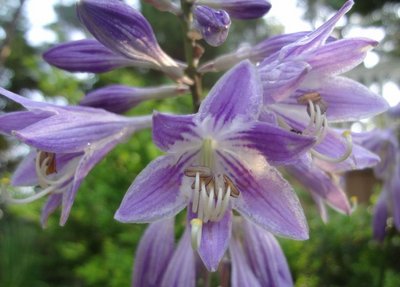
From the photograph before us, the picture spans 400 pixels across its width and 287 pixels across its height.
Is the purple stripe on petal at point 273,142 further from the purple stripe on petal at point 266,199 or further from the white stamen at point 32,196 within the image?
the white stamen at point 32,196

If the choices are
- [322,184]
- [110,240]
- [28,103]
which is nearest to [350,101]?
[322,184]

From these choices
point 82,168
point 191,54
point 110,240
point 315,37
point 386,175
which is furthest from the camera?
point 110,240

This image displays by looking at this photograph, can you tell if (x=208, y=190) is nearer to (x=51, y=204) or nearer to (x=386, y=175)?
(x=51, y=204)

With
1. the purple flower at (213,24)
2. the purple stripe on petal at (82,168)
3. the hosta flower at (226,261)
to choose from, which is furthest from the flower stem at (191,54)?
the hosta flower at (226,261)

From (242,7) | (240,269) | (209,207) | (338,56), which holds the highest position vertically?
(242,7)

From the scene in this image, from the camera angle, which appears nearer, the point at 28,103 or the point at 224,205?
the point at 224,205

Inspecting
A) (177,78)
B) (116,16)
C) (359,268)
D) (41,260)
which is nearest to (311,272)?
(359,268)
